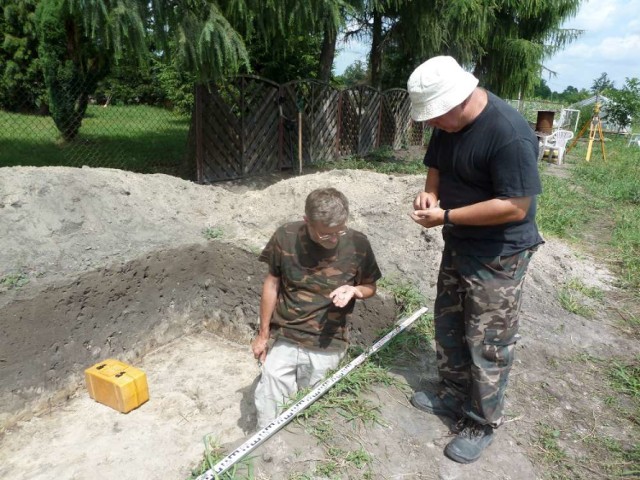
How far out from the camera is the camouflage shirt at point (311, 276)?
7.97 feet

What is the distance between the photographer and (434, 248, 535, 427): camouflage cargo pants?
Result: 2072mm

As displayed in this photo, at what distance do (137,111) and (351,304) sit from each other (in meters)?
12.3

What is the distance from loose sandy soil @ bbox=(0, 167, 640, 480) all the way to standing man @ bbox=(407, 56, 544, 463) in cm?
33

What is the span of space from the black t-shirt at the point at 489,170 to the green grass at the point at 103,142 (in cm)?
659

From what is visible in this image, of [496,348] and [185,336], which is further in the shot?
[185,336]

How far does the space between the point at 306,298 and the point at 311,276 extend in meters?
0.13

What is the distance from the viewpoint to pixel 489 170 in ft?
6.38

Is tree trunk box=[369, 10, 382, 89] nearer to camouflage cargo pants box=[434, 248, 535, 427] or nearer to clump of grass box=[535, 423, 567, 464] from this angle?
camouflage cargo pants box=[434, 248, 535, 427]

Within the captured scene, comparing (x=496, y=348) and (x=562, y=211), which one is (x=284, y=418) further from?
(x=562, y=211)

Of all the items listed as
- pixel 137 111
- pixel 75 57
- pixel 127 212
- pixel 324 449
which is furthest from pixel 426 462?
pixel 137 111

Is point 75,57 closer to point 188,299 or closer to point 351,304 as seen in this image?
point 188,299

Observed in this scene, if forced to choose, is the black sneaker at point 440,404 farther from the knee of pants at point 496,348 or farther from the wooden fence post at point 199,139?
the wooden fence post at point 199,139

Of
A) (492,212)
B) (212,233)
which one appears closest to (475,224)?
(492,212)

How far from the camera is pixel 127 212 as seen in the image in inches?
174
